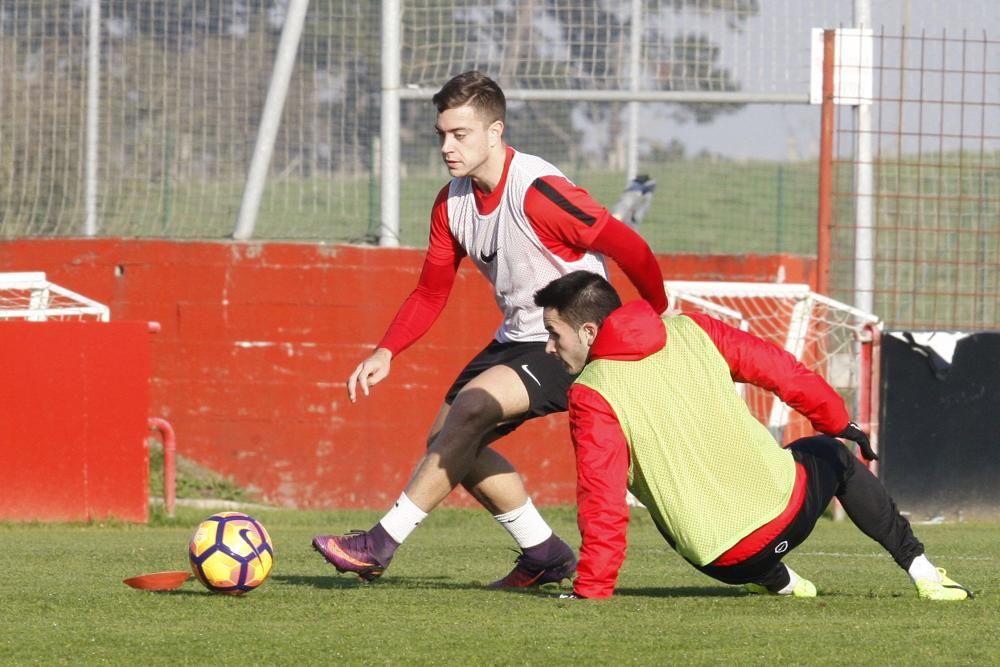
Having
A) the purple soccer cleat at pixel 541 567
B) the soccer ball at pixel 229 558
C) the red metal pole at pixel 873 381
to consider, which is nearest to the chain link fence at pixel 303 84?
the red metal pole at pixel 873 381

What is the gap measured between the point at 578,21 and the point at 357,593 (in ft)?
25.5

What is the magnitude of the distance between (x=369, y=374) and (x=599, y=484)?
1.34 m

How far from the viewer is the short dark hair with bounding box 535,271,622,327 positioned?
5.62 m

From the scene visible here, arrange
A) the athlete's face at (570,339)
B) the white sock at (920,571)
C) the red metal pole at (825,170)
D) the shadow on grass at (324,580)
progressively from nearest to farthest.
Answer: the athlete's face at (570,339), the white sock at (920,571), the shadow on grass at (324,580), the red metal pole at (825,170)

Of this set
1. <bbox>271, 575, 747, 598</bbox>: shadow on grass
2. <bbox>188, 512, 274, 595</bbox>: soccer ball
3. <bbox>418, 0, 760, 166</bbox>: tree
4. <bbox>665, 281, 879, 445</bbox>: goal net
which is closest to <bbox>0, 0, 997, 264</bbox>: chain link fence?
<bbox>418, 0, 760, 166</bbox>: tree

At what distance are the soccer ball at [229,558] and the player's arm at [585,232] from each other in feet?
5.25

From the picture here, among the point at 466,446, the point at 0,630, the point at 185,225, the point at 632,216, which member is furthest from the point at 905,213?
the point at 0,630

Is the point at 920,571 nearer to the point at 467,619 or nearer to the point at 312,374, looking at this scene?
the point at 467,619

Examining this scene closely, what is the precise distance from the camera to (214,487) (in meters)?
12.7

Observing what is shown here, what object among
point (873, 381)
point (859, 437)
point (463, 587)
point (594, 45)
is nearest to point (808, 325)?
point (873, 381)

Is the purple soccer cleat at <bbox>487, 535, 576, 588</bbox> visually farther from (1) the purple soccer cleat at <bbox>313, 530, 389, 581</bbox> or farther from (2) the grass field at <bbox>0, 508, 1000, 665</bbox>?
(1) the purple soccer cleat at <bbox>313, 530, 389, 581</bbox>

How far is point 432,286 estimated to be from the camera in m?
6.98

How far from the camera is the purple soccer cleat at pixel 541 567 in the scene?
6.81m

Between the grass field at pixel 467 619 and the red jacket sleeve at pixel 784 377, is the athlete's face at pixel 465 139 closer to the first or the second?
the red jacket sleeve at pixel 784 377
